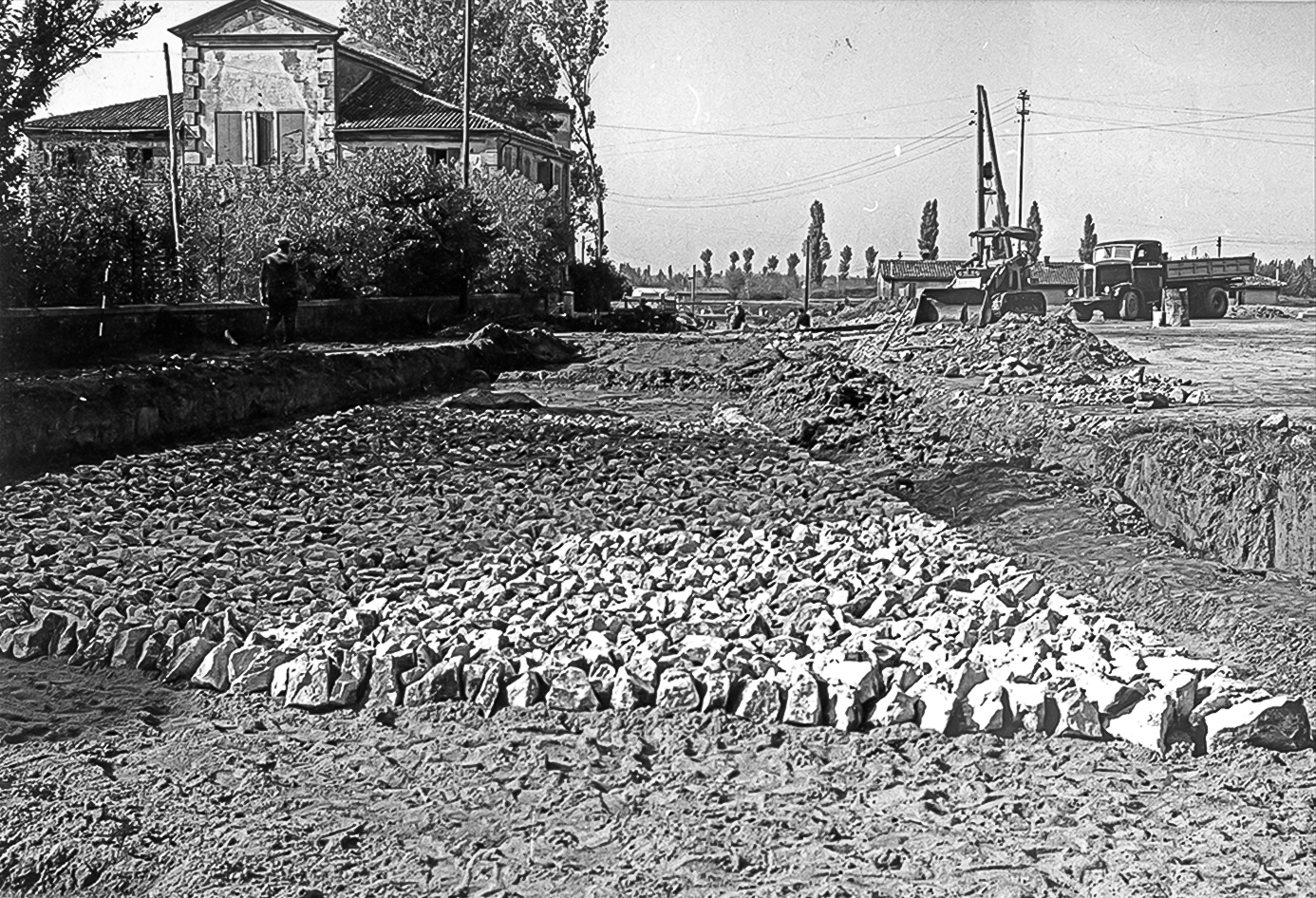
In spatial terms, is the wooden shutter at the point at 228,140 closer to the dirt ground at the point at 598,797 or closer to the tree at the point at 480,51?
the tree at the point at 480,51

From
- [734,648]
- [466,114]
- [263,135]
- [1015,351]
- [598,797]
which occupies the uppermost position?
[466,114]

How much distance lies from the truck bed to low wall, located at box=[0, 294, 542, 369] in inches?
761

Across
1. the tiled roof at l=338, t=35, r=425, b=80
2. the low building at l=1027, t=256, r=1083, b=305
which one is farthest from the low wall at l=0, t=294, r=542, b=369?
the tiled roof at l=338, t=35, r=425, b=80

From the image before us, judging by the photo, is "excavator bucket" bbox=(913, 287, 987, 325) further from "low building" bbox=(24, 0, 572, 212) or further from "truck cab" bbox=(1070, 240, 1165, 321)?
"low building" bbox=(24, 0, 572, 212)

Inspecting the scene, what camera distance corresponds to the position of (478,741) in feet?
17.4

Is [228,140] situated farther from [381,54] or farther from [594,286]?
[594,286]

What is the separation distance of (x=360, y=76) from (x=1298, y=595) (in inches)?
1569

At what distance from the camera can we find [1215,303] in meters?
35.7

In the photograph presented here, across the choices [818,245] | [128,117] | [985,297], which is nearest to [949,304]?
[985,297]

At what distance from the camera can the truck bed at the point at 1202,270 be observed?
1399 inches

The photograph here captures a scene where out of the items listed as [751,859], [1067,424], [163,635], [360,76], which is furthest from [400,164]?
[751,859]

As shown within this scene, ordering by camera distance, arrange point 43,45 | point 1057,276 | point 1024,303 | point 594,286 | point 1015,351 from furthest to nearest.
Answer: point 594,286 < point 1057,276 < point 1024,303 < point 1015,351 < point 43,45

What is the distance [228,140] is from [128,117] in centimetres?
326

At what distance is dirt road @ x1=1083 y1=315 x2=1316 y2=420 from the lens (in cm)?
1495
